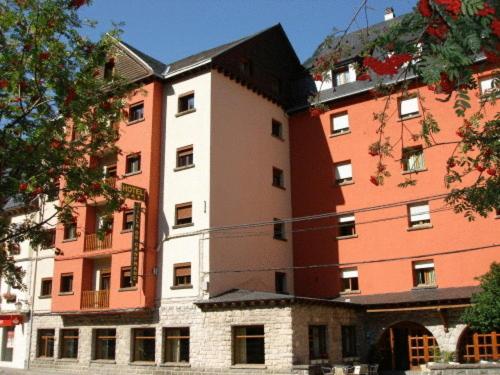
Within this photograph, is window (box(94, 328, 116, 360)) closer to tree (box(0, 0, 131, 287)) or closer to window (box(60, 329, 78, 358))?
window (box(60, 329, 78, 358))

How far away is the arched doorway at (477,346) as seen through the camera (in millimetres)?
22406

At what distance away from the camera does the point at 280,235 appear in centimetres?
→ 2895

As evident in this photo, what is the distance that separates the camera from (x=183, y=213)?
25.8 m

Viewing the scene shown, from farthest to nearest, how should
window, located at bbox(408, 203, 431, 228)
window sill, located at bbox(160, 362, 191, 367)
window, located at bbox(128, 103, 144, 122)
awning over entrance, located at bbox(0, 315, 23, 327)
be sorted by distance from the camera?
1. awning over entrance, located at bbox(0, 315, 23, 327)
2. window, located at bbox(128, 103, 144, 122)
3. window, located at bbox(408, 203, 431, 228)
4. window sill, located at bbox(160, 362, 191, 367)

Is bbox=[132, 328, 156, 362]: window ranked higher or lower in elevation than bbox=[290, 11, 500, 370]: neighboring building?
lower

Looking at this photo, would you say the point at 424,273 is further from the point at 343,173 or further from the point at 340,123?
the point at 340,123

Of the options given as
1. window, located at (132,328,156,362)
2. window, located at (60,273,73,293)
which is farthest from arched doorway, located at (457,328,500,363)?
window, located at (60,273,73,293)

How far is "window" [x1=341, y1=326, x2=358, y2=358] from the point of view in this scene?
2447 cm

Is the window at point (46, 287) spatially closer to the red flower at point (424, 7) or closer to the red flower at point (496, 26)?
the red flower at point (424, 7)

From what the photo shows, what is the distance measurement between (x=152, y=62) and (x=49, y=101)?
57.3 feet

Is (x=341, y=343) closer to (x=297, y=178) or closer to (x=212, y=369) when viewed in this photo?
(x=212, y=369)

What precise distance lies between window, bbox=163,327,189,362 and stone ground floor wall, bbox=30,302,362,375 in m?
0.27

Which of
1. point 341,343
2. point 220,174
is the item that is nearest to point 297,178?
point 220,174

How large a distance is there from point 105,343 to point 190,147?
10048 millimetres
